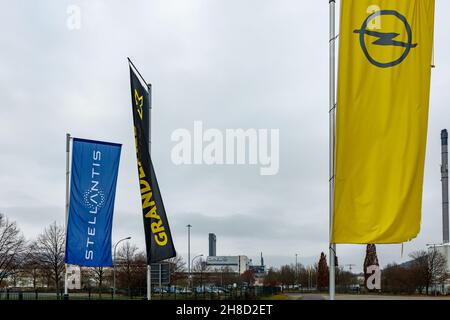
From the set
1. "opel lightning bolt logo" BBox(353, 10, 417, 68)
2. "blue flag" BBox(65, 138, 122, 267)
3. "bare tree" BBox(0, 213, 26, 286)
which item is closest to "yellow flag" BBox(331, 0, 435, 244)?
"opel lightning bolt logo" BBox(353, 10, 417, 68)

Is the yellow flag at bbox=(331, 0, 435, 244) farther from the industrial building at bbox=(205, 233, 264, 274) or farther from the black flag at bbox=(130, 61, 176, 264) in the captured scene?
the industrial building at bbox=(205, 233, 264, 274)

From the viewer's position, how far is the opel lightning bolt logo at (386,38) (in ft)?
31.8

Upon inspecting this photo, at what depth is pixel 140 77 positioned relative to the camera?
1503cm

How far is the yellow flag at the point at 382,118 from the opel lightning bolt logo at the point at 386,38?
17mm

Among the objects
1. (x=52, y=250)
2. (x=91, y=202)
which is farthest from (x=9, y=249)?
(x=91, y=202)

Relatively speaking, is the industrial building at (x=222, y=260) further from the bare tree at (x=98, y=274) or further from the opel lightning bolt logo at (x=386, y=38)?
the opel lightning bolt logo at (x=386, y=38)

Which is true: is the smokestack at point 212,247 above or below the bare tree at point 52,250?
below

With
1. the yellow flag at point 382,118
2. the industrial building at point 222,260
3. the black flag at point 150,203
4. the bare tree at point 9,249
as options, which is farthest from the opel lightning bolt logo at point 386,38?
the industrial building at point 222,260

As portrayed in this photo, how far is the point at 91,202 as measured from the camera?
1898cm

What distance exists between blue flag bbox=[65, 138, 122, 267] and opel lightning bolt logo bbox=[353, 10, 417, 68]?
11.4 m

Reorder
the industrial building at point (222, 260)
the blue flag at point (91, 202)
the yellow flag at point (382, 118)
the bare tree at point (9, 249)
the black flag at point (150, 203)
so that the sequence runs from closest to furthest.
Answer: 1. the yellow flag at point (382, 118)
2. the black flag at point (150, 203)
3. the blue flag at point (91, 202)
4. the bare tree at point (9, 249)
5. the industrial building at point (222, 260)
